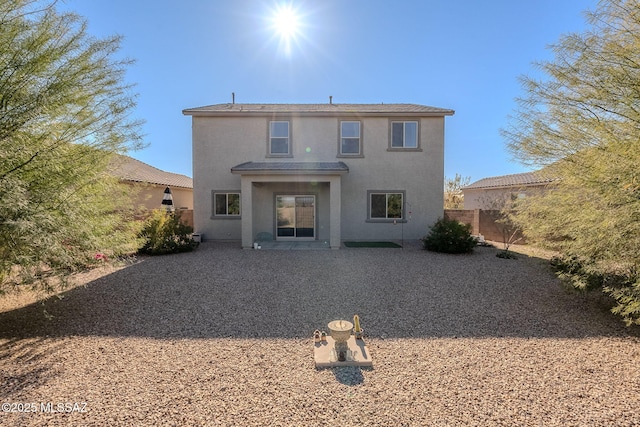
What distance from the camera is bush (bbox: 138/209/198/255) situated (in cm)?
1191

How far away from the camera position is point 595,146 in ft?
17.0

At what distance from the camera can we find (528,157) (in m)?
6.62

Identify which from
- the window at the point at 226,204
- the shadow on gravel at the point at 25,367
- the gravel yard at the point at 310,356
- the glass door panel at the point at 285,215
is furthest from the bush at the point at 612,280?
the window at the point at 226,204

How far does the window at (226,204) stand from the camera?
15.1 m

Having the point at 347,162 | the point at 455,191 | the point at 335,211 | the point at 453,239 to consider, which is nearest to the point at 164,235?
the point at 335,211

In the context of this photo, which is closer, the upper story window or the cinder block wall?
the upper story window

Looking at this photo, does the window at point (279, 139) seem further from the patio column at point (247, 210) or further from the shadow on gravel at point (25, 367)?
the shadow on gravel at point (25, 367)

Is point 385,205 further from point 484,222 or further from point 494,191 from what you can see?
point 494,191

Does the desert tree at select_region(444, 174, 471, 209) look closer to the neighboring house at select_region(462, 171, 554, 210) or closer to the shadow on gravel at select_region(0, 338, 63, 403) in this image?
the neighboring house at select_region(462, 171, 554, 210)

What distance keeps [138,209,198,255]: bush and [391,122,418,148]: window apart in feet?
34.6

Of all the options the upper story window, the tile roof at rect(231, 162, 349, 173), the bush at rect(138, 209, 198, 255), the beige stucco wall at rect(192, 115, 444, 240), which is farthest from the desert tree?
the bush at rect(138, 209, 198, 255)

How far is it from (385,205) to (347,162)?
2.86 metres

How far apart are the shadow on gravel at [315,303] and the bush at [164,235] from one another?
5.48 feet

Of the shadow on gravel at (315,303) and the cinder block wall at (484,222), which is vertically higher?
the cinder block wall at (484,222)
